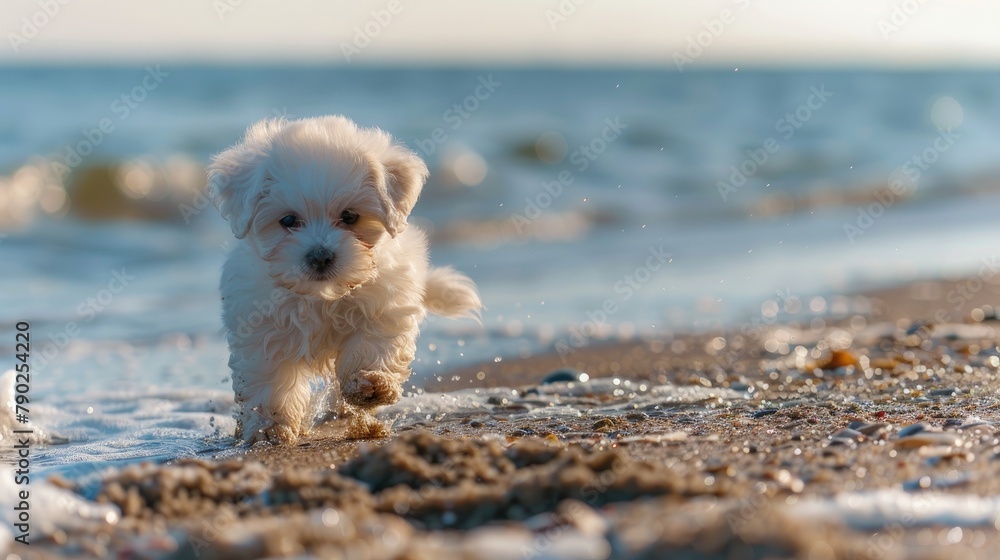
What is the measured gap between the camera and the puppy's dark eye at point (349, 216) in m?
4.64

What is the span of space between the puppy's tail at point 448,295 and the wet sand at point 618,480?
1.52 feet

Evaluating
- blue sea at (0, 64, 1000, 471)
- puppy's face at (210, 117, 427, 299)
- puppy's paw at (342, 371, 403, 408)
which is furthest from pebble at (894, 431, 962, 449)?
blue sea at (0, 64, 1000, 471)

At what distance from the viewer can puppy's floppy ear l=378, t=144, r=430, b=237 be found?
4723mm

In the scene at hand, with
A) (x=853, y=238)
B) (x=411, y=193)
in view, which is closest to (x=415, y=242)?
(x=411, y=193)

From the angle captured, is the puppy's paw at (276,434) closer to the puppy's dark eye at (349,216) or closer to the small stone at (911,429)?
the puppy's dark eye at (349,216)

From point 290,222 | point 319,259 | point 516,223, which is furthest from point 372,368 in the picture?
point 516,223

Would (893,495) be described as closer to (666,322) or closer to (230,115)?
(666,322)

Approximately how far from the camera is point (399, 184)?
15.9 ft

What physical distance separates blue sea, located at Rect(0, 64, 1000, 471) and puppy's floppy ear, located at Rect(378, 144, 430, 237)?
136 centimetres

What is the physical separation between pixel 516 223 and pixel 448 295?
8.91 meters

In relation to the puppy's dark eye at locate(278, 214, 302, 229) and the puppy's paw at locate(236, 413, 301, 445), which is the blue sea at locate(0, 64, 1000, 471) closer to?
the puppy's paw at locate(236, 413, 301, 445)

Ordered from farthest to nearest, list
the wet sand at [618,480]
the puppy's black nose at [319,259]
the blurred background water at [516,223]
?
the blurred background water at [516,223] < the puppy's black nose at [319,259] < the wet sand at [618,480]

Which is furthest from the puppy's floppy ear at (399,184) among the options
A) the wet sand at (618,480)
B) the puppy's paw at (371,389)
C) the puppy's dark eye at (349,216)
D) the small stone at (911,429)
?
the small stone at (911,429)

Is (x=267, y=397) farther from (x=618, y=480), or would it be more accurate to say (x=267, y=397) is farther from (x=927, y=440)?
(x=927, y=440)
